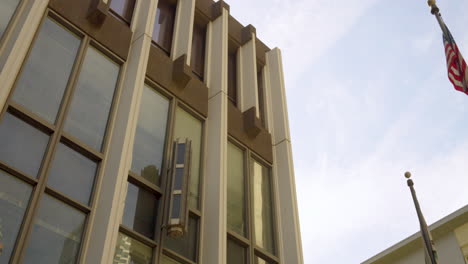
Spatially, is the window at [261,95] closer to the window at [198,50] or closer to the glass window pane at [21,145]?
the window at [198,50]

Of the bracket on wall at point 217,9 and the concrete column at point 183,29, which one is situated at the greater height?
the bracket on wall at point 217,9

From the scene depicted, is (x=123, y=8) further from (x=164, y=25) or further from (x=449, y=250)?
(x=449, y=250)

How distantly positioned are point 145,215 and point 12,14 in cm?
593

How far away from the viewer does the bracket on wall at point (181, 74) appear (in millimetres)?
17966

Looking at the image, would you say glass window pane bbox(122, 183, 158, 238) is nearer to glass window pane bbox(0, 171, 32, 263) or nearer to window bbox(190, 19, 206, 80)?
glass window pane bbox(0, 171, 32, 263)

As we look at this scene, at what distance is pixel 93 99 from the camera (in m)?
14.7

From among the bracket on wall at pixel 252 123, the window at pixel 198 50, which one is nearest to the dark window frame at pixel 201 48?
the window at pixel 198 50

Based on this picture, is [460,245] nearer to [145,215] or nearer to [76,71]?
[145,215]

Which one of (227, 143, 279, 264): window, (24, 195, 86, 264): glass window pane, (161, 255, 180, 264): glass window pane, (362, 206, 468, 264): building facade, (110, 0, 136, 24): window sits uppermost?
(110, 0, 136, 24): window

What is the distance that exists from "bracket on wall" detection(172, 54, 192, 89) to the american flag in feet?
27.2

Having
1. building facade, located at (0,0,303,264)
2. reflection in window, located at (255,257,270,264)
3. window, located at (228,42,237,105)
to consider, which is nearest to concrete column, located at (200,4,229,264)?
building facade, located at (0,0,303,264)

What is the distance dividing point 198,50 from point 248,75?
Answer: 7.75ft

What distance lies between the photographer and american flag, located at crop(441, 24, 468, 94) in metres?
17.1

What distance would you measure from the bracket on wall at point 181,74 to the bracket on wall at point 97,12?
2.92 metres
